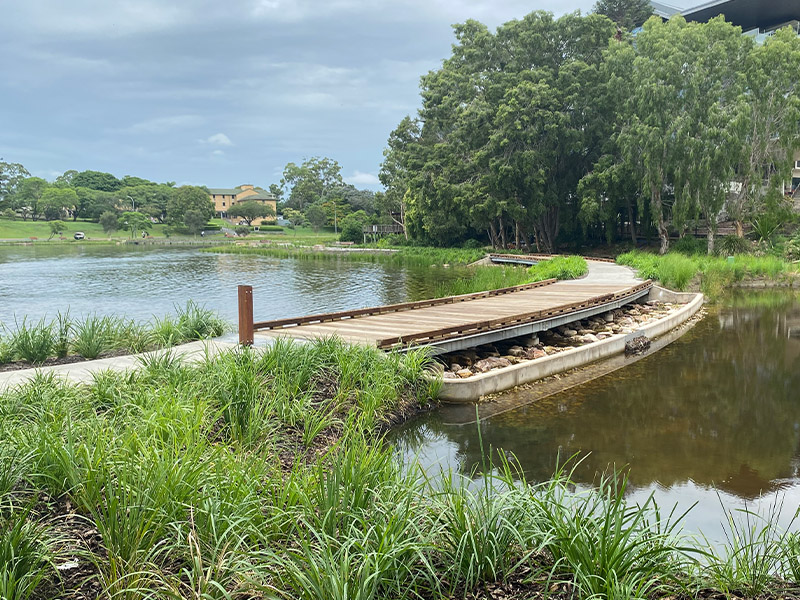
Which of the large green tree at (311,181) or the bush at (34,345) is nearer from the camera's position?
the bush at (34,345)

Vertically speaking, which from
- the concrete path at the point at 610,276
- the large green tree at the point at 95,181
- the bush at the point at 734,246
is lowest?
the concrete path at the point at 610,276

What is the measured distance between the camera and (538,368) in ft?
31.2

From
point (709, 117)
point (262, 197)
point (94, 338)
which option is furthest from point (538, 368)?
point (262, 197)

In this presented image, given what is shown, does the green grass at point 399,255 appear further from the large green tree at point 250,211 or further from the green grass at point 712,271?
the large green tree at point 250,211

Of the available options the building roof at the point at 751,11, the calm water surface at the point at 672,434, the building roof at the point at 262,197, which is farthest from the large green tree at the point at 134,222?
the calm water surface at the point at 672,434

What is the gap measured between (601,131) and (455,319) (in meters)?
25.2

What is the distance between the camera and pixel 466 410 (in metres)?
7.99

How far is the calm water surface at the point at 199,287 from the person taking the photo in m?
18.8

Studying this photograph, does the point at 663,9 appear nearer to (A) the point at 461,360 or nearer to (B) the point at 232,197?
(A) the point at 461,360

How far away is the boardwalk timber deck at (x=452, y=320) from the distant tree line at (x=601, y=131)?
43.9 feet

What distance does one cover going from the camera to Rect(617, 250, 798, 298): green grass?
756 inches

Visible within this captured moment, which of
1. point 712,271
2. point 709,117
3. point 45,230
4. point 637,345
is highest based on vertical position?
point 709,117

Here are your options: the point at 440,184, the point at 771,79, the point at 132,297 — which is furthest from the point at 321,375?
the point at 440,184

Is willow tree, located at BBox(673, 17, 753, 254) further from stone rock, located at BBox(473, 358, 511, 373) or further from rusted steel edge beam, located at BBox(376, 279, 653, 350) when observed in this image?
stone rock, located at BBox(473, 358, 511, 373)
